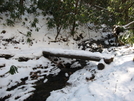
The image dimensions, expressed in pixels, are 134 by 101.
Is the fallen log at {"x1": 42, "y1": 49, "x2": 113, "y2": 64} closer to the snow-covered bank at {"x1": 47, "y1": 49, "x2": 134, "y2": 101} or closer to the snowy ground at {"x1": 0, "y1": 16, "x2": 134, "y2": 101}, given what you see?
the snowy ground at {"x1": 0, "y1": 16, "x2": 134, "y2": 101}

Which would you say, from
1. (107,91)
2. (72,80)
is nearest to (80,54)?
A: (72,80)

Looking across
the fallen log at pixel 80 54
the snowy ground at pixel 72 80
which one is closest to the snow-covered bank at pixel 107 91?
the snowy ground at pixel 72 80

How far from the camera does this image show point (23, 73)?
425cm

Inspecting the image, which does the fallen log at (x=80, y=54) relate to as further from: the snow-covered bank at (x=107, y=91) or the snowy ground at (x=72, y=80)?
the snow-covered bank at (x=107, y=91)

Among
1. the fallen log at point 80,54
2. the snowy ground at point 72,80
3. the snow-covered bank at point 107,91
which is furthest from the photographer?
the fallen log at point 80,54

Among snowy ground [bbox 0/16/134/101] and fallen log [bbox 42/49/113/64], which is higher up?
fallen log [bbox 42/49/113/64]

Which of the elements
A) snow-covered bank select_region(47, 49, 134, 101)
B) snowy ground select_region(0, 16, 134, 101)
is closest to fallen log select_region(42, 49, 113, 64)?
snowy ground select_region(0, 16, 134, 101)

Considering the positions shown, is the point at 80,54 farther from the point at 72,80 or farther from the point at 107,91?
the point at 107,91

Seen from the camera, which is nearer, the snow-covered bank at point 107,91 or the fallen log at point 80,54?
the snow-covered bank at point 107,91

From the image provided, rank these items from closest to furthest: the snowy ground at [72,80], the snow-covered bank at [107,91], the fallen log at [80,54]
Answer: the snow-covered bank at [107,91] → the snowy ground at [72,80] → the fallen log at [80,54]

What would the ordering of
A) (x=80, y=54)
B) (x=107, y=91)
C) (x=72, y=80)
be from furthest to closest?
(x=80, y=54), (x=72, y=80), (x=107, y=91)

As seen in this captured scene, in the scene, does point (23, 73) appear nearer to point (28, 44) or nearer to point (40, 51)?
point (40, 51)


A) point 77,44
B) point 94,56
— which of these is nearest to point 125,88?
point 94,56

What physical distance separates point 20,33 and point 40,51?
2646 mm
